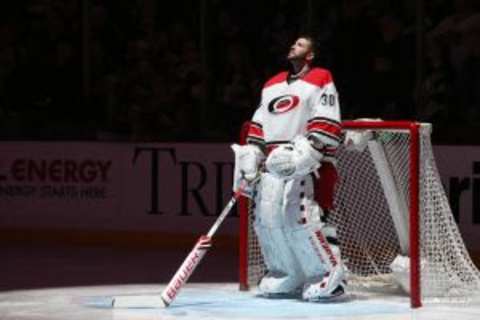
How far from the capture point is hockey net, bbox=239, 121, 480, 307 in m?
8.55

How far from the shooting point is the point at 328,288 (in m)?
8.48

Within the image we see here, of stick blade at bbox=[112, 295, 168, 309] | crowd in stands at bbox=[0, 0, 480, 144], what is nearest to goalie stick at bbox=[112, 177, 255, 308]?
stick blade at bbox=[112, 295, 168, 309]

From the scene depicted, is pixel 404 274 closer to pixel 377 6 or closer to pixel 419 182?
pixel 419 182

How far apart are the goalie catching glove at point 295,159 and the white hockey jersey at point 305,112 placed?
8 cm

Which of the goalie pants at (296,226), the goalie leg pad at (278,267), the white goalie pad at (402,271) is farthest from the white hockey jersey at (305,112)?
the white goalie pad at (402,271)

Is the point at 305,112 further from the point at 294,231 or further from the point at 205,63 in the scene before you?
the point at 205,63

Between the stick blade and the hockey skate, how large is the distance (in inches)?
33.7

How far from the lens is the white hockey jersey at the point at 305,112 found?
8.38m

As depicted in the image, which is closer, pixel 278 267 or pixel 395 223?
pixel 278 267

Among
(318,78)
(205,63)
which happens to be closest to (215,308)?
(318,78)

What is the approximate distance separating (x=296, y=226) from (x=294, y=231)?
0.04m

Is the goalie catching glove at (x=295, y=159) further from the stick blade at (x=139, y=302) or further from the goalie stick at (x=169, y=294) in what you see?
the stick blade at (x=139, y=302)

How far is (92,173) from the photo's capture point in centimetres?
1321

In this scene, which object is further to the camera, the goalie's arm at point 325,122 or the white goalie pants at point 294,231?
the white goalie pants at point 294,231
